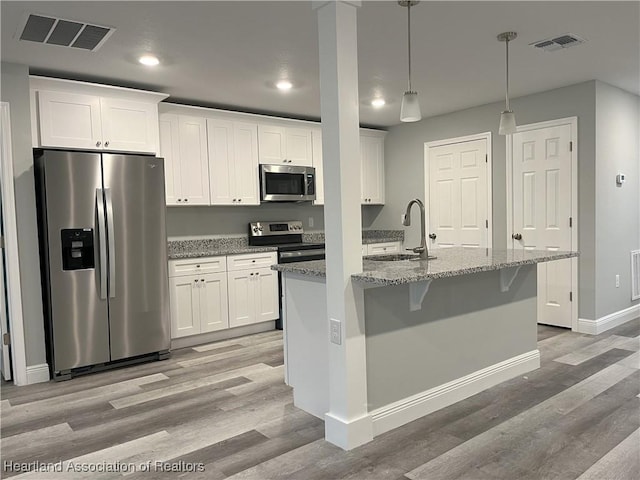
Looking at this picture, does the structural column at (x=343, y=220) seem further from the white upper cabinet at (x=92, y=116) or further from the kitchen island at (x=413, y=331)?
the white upper cabinet at (x=92, y=116)

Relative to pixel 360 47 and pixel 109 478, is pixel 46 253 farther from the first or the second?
pixel 360 47

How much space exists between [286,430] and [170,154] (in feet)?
9.89

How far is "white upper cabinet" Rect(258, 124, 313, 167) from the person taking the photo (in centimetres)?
536

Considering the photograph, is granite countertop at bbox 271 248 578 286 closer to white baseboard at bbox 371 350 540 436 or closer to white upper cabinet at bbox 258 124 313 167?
white baseboard at bbox 371 350 540 436

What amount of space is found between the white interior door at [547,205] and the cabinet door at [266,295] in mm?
2653

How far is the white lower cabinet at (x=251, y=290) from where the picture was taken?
486 centimetres

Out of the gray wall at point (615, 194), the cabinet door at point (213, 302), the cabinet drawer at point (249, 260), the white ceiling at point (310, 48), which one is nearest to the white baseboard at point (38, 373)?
the cabinet door at point (213, 302)

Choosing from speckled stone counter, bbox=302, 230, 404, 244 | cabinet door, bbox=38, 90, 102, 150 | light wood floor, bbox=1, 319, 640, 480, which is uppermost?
cabinet door, bbox=38, 90, 102, 150

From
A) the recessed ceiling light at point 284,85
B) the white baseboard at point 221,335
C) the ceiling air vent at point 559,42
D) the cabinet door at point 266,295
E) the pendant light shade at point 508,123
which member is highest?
the recessed ceiling light at point 284,85

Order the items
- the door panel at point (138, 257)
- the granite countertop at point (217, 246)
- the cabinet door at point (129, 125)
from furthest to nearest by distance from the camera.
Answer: the granite countertop at point (217, 246) < the cabinet door at point (129, 125) < the door panel at point (138, 257)

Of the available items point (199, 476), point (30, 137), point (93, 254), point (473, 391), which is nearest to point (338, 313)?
point (199, 476)

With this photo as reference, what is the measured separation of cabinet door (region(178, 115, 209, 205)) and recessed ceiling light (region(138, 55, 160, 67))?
110 centimetres

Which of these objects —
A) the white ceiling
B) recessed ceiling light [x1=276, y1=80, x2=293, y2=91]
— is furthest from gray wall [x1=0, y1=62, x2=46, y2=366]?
recessed ceiling light [x1=276, y1=80, x2=293, y2=91]

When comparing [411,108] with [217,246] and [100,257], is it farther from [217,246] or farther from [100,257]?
[217,246]
